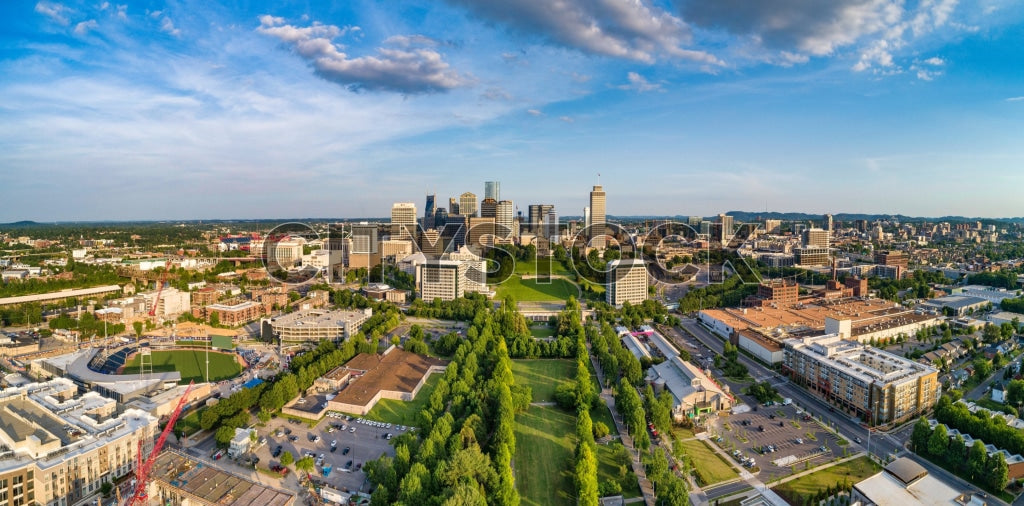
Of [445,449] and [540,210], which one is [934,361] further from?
[540,210]

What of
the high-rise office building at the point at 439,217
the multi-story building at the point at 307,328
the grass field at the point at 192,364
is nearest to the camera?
the grass field at the point at 192,364

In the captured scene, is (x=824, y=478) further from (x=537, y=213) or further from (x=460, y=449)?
(x=537, y=213)

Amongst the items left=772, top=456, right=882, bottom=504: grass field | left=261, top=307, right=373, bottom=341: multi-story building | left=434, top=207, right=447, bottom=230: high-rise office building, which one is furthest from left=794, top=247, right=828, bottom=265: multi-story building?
left=434, top=207, right=447, bottom=230: high-rise office building

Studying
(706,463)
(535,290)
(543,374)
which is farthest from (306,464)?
(535,290)

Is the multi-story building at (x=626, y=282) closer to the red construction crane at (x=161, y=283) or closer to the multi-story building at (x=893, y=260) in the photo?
the multi-story building at (x=893, y=260)

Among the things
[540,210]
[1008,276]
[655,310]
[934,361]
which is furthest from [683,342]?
[540,210]

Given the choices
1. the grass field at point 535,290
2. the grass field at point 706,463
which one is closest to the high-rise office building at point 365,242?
the grass field at point 535,290

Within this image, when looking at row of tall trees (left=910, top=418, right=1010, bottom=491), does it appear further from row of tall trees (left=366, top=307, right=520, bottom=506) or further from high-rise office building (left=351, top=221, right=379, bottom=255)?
high-rise office building (left=351, top=221, right=379, bottom=255)
